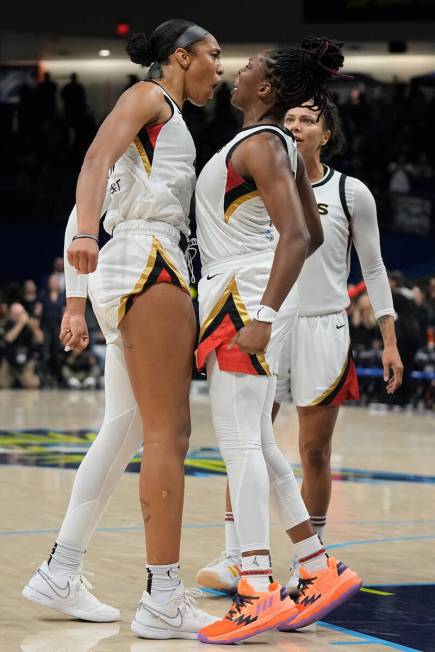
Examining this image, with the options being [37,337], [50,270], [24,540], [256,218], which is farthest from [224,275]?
[50,270]

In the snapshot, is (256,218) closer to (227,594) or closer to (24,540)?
(227,594)

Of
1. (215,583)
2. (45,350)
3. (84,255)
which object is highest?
(84,255)

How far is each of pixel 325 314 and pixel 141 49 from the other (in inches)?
55.7

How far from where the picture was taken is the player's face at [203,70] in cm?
389

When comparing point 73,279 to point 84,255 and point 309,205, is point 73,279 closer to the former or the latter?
point 84,255

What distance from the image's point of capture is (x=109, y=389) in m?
3.98

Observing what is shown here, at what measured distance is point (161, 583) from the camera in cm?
373

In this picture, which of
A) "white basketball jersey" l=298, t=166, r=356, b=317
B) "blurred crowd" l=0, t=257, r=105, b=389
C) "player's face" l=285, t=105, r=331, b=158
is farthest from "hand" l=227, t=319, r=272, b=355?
"blurred crowd" l=0, t=257, r=105, b=389

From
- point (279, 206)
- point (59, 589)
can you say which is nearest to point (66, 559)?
point (59, 589)

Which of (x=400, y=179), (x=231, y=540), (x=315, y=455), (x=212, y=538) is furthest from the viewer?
(x=400, y=179)

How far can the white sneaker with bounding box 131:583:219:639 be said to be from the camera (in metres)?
3.71

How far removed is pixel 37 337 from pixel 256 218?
13.0 meters

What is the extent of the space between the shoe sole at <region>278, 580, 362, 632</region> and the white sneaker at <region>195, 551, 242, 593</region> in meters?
0.56

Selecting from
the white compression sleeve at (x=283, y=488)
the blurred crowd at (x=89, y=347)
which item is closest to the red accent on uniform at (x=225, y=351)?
the white compression sleeve at (x=283, y=488)
